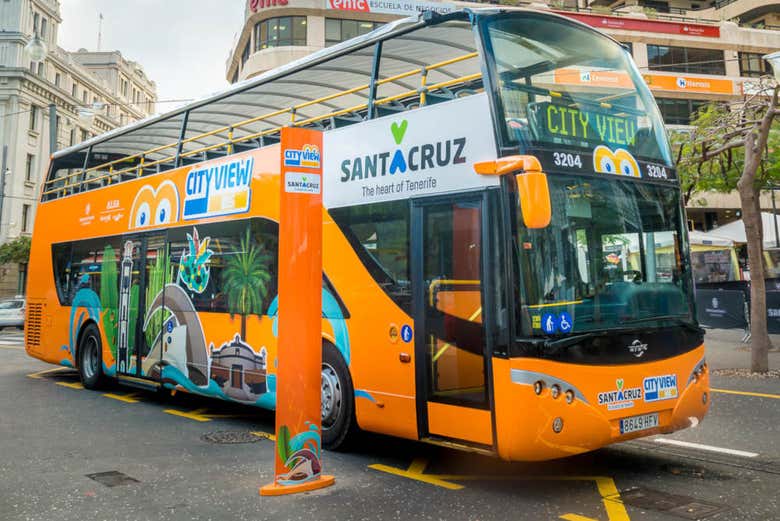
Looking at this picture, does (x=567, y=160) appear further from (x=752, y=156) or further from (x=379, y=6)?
(x=379, y=6)

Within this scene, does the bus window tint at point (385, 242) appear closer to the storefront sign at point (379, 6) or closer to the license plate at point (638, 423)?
the license plate at point (638, 423)

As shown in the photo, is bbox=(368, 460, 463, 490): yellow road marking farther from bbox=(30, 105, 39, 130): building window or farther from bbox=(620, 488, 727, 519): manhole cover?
bbox=(30, 105, 39, 130): building window

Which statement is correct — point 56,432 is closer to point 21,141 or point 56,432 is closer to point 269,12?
point 269,12

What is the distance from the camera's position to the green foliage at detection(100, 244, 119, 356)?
35.6 feet

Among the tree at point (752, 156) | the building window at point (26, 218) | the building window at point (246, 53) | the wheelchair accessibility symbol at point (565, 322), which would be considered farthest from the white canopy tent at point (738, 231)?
the building window at point (26, 218)

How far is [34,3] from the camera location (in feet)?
173

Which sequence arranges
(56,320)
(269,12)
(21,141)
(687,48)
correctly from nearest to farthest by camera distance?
(56,320) → (269,12) → (687,48) → (21,141)

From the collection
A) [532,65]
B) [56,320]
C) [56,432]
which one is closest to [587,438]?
[532,65]

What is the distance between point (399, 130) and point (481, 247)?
64.1 inches

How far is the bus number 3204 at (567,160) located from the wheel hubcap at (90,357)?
9066 millimetres

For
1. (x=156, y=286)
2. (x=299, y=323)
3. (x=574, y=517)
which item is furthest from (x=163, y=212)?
(x=574, y=517)

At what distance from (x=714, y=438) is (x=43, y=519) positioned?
21.3 feet

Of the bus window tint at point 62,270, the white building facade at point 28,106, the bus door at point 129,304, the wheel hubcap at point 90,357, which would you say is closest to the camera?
the bus door at point 129,304

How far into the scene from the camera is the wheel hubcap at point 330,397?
270 inches
